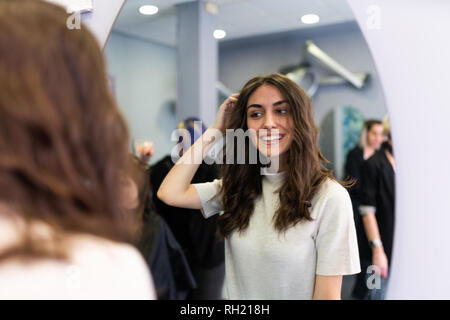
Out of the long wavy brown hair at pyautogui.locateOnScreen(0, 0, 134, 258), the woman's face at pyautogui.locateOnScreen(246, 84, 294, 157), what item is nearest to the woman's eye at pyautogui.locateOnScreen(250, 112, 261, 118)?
the woman's face at pyautogui.locateOnScreen(246, 84, 294, 157)

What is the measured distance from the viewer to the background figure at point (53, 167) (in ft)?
1.12

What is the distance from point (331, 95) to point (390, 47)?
15cm

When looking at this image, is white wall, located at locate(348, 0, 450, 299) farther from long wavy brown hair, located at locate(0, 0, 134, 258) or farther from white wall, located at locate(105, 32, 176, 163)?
long wavy brown hair, located at locate(0, 0, 134, 258)

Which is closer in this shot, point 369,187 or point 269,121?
point 269,121

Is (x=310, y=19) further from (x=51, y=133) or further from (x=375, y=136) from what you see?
(x=51, y=133)

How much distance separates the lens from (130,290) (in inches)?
15.1

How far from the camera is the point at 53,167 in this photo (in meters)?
0.34

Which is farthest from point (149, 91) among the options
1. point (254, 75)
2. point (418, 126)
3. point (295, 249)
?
point (418, 126)

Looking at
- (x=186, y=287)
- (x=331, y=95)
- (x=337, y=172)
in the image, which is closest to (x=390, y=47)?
(x=331, y=95)

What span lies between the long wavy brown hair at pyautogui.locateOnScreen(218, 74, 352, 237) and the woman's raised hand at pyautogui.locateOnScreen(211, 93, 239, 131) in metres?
0.01

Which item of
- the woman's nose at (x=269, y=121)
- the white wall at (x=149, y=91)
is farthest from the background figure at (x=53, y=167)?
the white wall at (x=149, y=91)

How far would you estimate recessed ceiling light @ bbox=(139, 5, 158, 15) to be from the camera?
85cm

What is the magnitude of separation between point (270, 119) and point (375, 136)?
A: 259 mm

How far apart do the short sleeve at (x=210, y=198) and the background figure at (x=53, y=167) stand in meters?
0.44
